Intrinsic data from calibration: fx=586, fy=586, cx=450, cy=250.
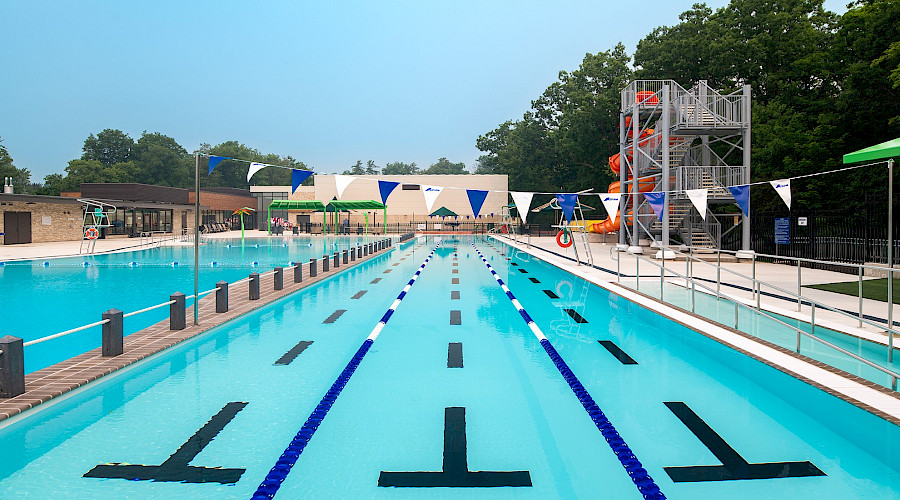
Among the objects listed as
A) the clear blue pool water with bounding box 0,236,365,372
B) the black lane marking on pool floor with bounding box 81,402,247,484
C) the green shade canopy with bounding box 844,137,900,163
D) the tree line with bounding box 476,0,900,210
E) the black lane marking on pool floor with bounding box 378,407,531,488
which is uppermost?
the tree line with bounding box 476,0,900,210

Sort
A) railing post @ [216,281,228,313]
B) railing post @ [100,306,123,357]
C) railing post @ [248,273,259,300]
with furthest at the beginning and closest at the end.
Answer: railing post @ [248,273,259,300], railing post @ [216,281,228,313], railing post @ [100,306,123,357]

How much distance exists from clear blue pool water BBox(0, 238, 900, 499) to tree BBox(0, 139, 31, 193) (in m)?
90.8

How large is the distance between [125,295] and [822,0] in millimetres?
43714

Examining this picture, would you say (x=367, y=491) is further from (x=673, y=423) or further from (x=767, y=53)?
Answer: (x=767, y=53)

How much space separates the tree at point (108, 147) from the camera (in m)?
117

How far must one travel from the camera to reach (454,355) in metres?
8.42

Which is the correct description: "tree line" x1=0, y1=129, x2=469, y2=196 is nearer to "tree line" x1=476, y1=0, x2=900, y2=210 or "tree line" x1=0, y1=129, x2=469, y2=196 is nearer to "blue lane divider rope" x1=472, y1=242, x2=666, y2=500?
"tree line" x1=476, y1=0, x2=900, y2=210

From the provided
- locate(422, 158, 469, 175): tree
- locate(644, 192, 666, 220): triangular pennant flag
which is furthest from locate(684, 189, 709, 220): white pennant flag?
locate(422, 158, 469, 175): tree

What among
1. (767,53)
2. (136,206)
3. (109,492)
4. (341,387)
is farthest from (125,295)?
(767,53)

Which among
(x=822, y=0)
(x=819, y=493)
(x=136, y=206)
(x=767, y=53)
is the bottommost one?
(x=819, y=493)

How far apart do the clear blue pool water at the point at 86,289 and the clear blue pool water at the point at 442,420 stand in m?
2.16

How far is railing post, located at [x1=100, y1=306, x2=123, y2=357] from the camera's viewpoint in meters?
7.70

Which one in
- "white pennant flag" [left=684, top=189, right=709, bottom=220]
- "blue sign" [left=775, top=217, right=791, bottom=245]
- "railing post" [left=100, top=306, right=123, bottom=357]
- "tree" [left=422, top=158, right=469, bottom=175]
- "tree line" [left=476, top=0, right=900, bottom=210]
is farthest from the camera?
Result: "tree" [left=422, top=158, right=469, bottom=175]

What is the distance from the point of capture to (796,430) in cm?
540
